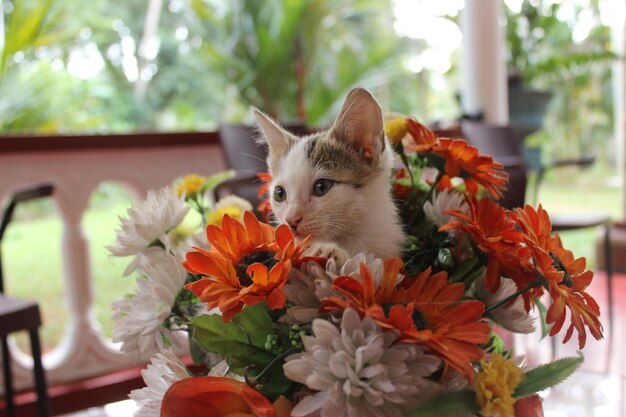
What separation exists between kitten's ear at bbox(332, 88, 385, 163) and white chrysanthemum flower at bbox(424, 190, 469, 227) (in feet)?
0.22

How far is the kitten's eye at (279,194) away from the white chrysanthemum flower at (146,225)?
8 centimetres

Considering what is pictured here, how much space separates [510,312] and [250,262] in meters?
0.21

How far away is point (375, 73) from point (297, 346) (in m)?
4.70

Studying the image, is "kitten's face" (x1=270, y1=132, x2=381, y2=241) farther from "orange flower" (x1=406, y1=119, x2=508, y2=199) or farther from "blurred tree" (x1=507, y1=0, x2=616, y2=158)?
"blurred tree" (x1=507, y1=0, x2=616, y2=158)

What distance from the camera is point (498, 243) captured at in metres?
0.43

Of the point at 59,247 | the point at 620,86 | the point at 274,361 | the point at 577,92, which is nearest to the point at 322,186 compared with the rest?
the point at 274,361

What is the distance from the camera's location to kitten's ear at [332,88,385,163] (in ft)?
1.62

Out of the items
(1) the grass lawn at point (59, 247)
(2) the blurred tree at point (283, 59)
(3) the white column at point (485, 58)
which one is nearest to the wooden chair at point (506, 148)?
(3) the white column at point (485, 58)

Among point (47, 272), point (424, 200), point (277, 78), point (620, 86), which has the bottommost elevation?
point (47, 272)

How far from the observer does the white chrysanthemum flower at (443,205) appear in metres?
0.53

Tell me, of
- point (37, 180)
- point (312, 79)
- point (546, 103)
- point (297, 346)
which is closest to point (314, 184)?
point (297, 346)

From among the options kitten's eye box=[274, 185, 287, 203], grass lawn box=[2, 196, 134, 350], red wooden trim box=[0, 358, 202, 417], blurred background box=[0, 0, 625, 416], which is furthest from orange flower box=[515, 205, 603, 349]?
grass lawn box=[2, 196, 134, 350]

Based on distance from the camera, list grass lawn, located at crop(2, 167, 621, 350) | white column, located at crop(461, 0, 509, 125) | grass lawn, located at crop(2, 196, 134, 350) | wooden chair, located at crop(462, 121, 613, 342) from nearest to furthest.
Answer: wooden chair, located at crop(462, 121, 613, 342), white column, located at crop(461, 0, 509, 125), grass lawn, located at crop(2, 196, 134, 350), grass lawn, located at crop(2, 167, 621, 350)

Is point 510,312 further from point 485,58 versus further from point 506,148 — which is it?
point 485,58
